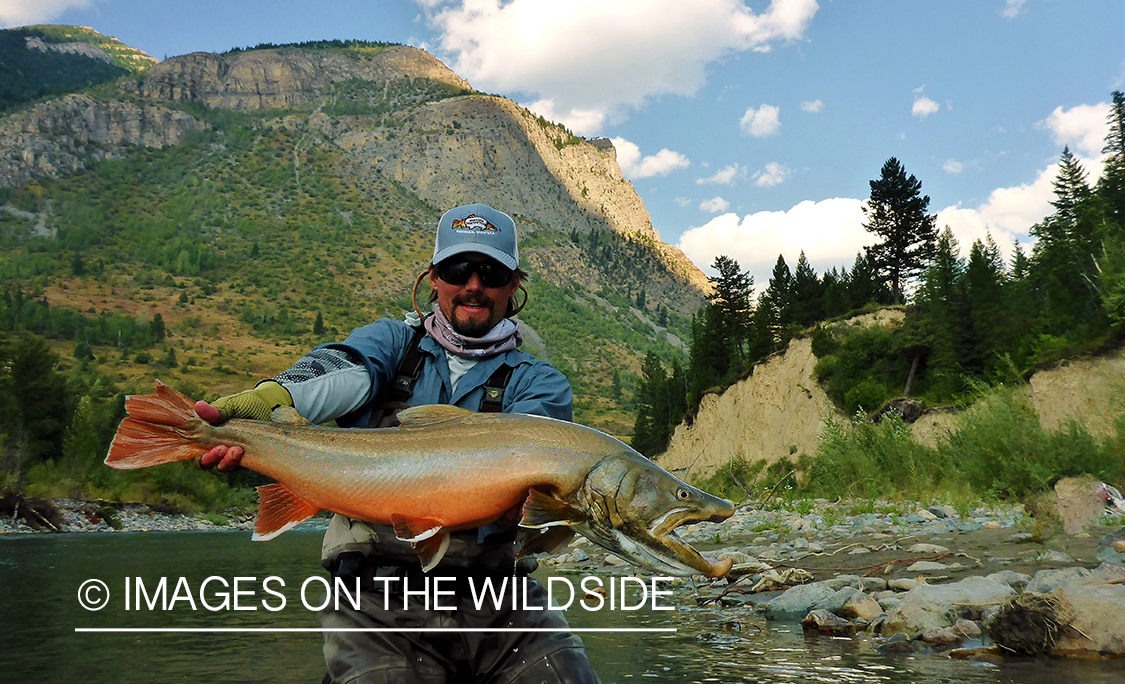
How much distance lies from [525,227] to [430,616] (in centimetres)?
14826

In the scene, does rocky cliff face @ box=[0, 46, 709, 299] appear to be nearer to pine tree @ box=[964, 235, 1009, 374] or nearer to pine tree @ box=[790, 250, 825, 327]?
pine tree @ box=[790, 250, 825, 327]

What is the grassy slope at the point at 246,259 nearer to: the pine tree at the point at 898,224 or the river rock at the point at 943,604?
the pine tree at the point at 898,224

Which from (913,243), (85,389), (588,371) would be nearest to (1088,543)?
(913,243)

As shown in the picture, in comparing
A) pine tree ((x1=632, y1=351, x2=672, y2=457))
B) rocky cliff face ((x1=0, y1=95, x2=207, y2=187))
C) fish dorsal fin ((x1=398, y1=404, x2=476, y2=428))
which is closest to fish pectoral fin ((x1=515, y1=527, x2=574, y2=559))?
fish dorsal fin ((x1=398, y1=404, x2=476, y2=428))

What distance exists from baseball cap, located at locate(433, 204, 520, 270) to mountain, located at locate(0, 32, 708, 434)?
246ft

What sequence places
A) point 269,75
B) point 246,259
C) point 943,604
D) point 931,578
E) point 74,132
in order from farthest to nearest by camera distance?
point 269,75 → point 74,132 → point 246,259 → point 931,578 → point 943,604

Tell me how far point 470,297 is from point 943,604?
4.79m

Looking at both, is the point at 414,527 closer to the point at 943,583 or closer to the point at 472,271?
the point at 472,271

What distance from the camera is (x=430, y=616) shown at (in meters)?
2.86

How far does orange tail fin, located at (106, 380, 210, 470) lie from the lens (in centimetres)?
242

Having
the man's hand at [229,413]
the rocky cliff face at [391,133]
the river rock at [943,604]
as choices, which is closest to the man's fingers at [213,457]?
the man's hand at [229,413]

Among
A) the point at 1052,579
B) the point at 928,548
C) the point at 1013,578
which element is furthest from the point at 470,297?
the point at 928,548

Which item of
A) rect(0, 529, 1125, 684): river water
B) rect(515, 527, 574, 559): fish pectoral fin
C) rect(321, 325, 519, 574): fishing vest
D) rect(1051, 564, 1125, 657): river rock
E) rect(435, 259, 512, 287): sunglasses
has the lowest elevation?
rect(0, 529, 1125, 684): river water

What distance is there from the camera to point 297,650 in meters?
6.83
